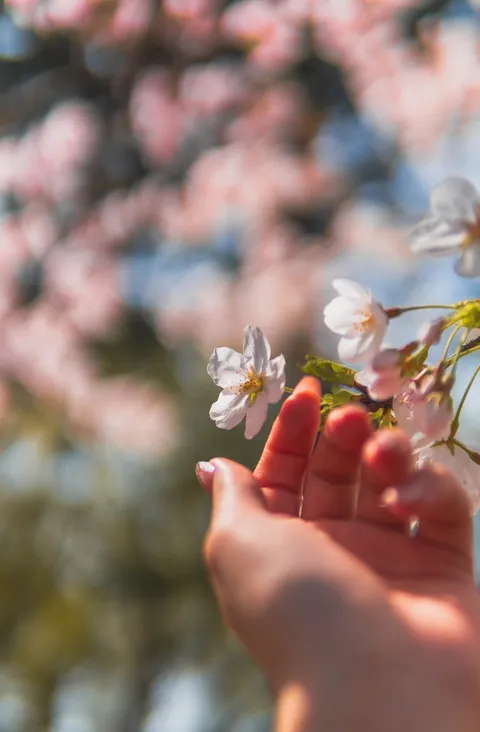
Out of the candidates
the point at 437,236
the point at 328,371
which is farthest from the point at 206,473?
the point at 437,236

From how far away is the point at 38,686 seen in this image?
17.5 ft

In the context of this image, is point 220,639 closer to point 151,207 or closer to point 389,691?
point 151,207

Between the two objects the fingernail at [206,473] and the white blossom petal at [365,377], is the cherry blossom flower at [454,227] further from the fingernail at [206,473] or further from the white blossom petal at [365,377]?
the fingernail at [206,473]

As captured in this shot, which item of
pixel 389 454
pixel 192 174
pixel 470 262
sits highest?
pixel 470 262

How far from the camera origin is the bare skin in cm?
54

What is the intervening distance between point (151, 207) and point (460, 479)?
11.9ft

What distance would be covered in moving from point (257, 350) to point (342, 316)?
0.09 meters

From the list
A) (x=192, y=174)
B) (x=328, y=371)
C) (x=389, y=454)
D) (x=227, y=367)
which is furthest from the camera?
(x=192, y=174)

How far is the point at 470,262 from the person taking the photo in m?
0.53

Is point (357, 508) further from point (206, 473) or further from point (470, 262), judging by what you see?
point (470, 262)

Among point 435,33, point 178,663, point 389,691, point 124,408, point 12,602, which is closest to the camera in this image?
point 389,691

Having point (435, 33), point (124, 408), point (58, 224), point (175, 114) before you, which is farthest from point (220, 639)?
point (435, 33)

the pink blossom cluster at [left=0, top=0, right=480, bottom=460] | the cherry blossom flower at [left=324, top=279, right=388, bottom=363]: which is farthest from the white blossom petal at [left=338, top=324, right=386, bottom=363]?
the pink blossom cluster at [left=0, top=0, right=480, bottom=460]

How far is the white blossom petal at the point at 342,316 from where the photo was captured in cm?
63
